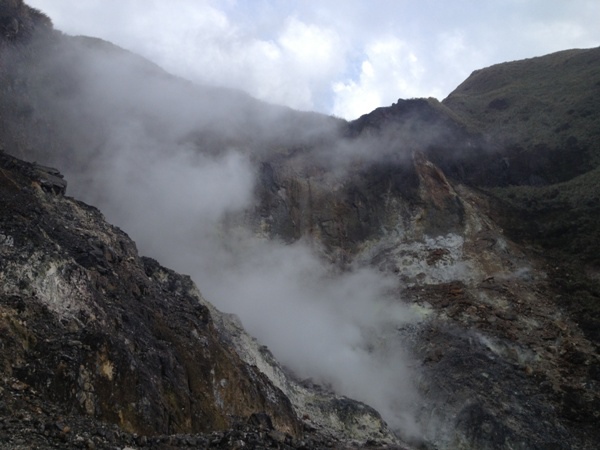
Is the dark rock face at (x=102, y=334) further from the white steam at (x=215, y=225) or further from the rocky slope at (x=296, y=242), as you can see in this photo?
the white steam at (x=215, y=225)

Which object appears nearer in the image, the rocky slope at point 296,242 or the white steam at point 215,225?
the rocky slope at point 296,242

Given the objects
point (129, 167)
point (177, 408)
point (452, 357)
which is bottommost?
point (177, 408)

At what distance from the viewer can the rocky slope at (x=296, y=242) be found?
10.9 metres

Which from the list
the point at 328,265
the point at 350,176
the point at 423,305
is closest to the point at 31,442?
the point at 423,305

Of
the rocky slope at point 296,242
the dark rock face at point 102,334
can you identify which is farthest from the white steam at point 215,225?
the dark rock face at point 102,334

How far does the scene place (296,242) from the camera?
95.5 feet

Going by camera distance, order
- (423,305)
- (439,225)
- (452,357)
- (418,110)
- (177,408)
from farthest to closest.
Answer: (418,110)
(439,225)
(423,305)
(452,357)
(177,408)

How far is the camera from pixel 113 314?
12.6 m

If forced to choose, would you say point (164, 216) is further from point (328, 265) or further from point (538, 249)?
point (538, 249)

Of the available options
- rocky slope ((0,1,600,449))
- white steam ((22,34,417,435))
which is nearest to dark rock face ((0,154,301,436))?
rocky slope ((0,1,600,449))

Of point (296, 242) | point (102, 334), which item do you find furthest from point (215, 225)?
point (102, 334)

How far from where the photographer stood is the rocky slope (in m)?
10.9

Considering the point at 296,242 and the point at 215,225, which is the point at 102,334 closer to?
the point at 215,225

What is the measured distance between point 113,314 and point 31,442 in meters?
4.87
